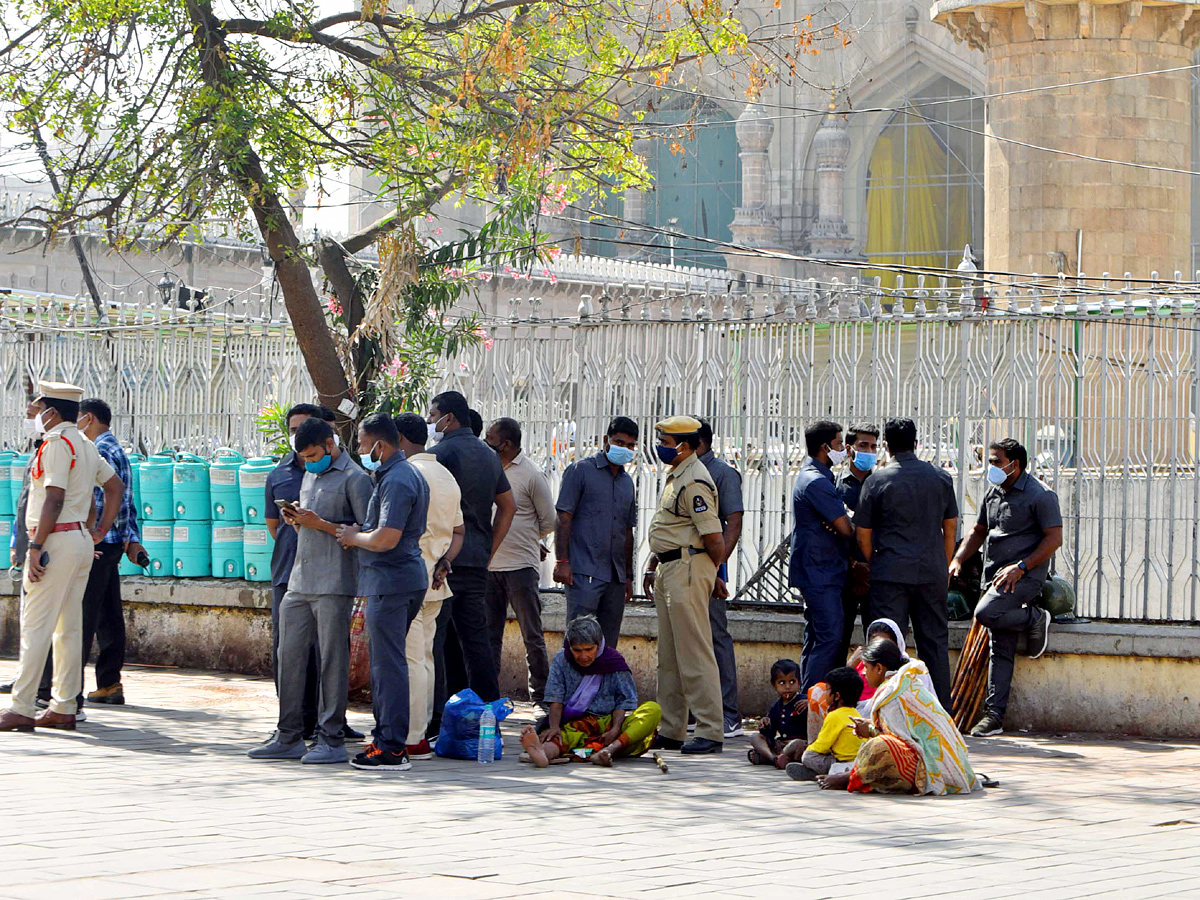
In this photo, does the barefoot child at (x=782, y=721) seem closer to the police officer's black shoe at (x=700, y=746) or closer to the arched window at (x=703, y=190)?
the police officer's black shoe at (x=700, y=746)

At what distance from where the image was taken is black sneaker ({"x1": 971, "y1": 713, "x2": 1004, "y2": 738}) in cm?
959

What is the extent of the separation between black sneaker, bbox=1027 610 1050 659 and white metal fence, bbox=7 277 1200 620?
0.40 m

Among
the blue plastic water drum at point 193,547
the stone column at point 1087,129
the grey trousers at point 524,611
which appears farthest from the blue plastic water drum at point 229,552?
the stone column at point 1087,129

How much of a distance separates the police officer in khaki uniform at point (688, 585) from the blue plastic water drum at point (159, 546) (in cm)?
474

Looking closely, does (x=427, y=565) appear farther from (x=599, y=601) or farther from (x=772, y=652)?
(x=772, y=652)

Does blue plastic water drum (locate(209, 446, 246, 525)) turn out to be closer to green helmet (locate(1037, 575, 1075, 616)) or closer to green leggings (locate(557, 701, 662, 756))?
green leggings (locate(557, 701, 662, 756))

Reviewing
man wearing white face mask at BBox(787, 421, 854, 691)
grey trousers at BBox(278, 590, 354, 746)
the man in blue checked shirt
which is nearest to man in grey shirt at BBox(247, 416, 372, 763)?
grey trousers at BBox(278, 590, 354, 746)

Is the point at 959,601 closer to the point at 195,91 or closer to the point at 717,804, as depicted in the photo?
the point at 717,804

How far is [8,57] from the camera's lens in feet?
36.9

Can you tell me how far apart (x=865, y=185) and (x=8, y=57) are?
36.3m

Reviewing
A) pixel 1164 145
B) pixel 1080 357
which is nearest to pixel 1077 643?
pixel 1080 357

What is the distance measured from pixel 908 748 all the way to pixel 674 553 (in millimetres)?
1820

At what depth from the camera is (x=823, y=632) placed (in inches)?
364

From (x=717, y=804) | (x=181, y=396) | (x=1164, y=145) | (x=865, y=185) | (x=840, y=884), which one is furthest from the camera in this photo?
(x=865, y=185)
